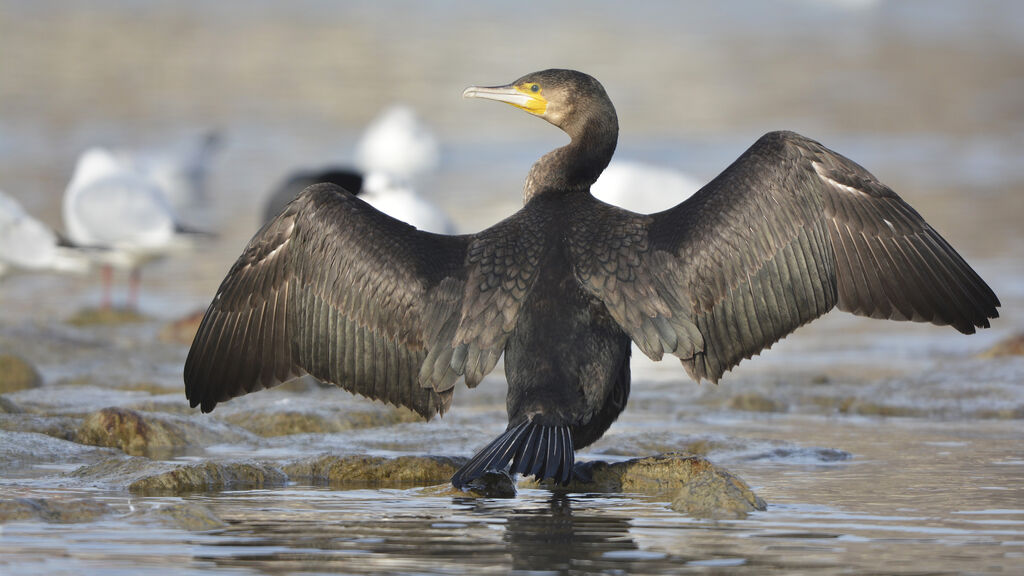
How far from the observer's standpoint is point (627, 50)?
2772 cm

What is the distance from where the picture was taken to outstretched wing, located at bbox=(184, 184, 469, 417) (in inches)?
224

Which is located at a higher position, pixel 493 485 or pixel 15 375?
pixel 15 375

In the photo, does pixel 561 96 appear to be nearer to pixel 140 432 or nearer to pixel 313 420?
pixel 313 420

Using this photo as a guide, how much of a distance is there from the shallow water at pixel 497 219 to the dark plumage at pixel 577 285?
464 millimetres

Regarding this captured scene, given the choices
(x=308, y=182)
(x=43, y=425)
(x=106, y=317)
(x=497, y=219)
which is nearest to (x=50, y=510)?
(x=43, y=425)

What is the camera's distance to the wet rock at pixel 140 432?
20.6 feet

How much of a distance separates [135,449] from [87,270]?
5.68 m

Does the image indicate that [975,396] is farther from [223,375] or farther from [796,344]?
[223,375]

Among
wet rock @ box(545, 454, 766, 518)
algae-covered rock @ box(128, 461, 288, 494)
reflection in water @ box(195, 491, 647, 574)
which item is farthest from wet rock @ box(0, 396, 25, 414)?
wet rock @ box(545, 454, 766, 518)

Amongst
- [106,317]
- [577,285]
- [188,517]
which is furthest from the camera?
[106,317]

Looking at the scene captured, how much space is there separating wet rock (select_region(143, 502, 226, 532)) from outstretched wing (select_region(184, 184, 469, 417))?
3.75ft

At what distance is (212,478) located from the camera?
5.40m

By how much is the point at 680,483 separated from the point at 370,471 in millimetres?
1144

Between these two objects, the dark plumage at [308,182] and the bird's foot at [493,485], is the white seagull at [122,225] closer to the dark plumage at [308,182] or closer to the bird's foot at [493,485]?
the dark plumage at [308,182]
